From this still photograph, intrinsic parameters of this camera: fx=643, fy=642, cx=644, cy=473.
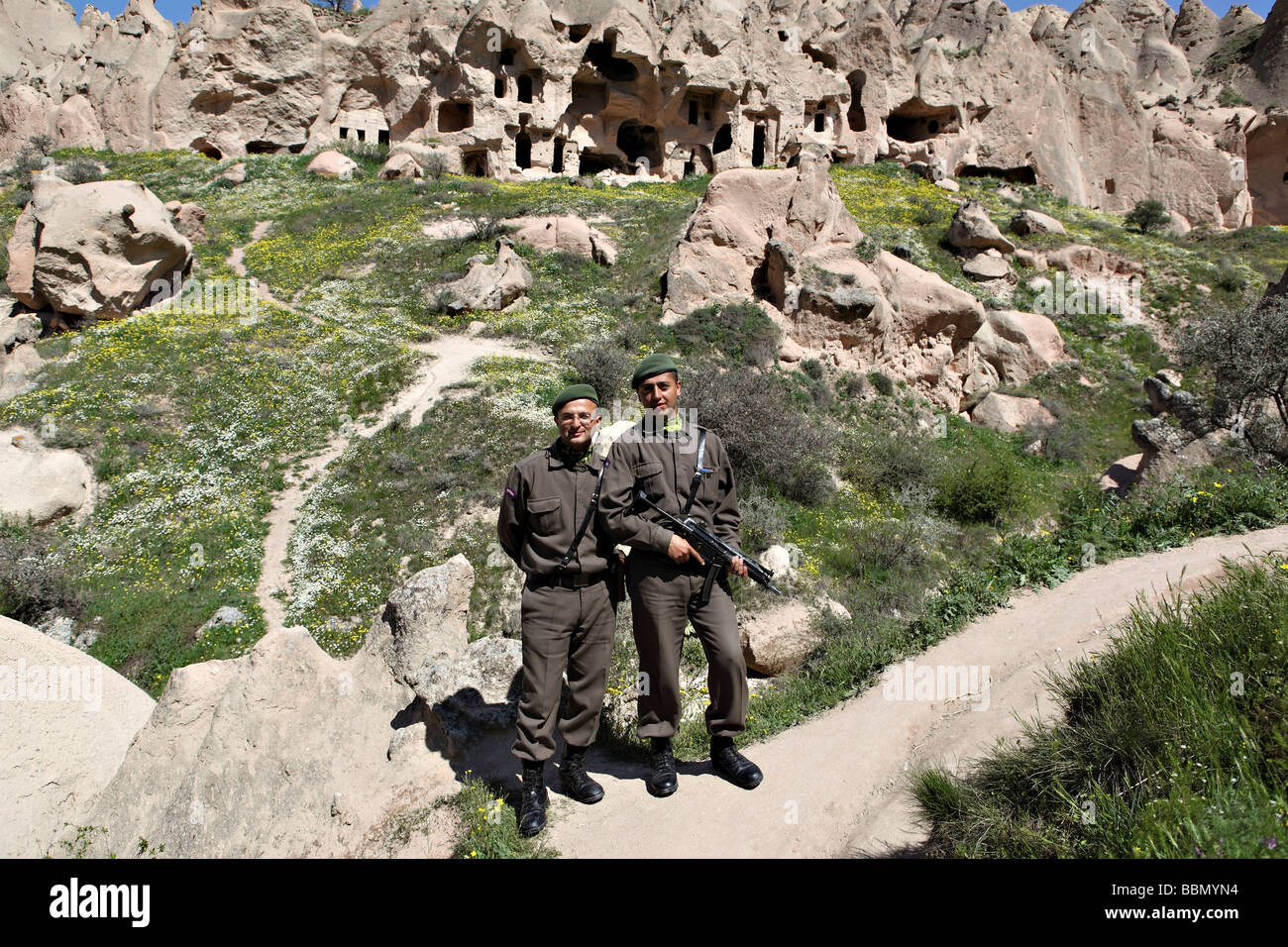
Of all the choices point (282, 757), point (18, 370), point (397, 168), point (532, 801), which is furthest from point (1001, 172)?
point (282, 757)

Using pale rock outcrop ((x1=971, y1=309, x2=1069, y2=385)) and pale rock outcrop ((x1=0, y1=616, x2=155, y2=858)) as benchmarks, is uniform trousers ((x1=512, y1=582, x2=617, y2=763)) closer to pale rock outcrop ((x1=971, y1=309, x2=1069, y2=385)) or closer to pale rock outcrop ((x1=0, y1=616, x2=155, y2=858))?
pale rock outcrop ((x1=0, y1=616, x2=155, y2=858))

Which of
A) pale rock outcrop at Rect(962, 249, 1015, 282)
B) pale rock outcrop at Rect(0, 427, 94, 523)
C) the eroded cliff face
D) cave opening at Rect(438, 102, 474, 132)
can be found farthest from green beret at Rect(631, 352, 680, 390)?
cave opening at Rect(438, 102, 474, 132)

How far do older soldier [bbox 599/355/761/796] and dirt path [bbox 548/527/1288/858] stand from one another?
21 centimetres

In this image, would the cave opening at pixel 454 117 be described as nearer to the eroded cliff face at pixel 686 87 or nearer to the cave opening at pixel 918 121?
the eroded cliff face at pixel 686 87

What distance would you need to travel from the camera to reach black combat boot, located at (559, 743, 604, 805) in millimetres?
3770

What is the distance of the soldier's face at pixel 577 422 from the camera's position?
3814mm

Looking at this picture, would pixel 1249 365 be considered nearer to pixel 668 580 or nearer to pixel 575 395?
pixel 668 580

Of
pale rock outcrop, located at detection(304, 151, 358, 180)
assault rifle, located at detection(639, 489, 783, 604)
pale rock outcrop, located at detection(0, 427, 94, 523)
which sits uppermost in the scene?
pale rock outcrop, located at detection(304, 151, 358, 180)

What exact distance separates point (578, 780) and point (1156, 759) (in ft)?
9.24

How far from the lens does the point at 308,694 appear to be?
14.7 feet

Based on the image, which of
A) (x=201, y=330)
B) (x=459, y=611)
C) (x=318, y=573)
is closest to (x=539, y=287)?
(x=201, y=330)

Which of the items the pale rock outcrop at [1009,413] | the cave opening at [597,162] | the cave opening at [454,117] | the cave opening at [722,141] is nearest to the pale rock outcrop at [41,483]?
the pale rock outcrop at [1009,413]
